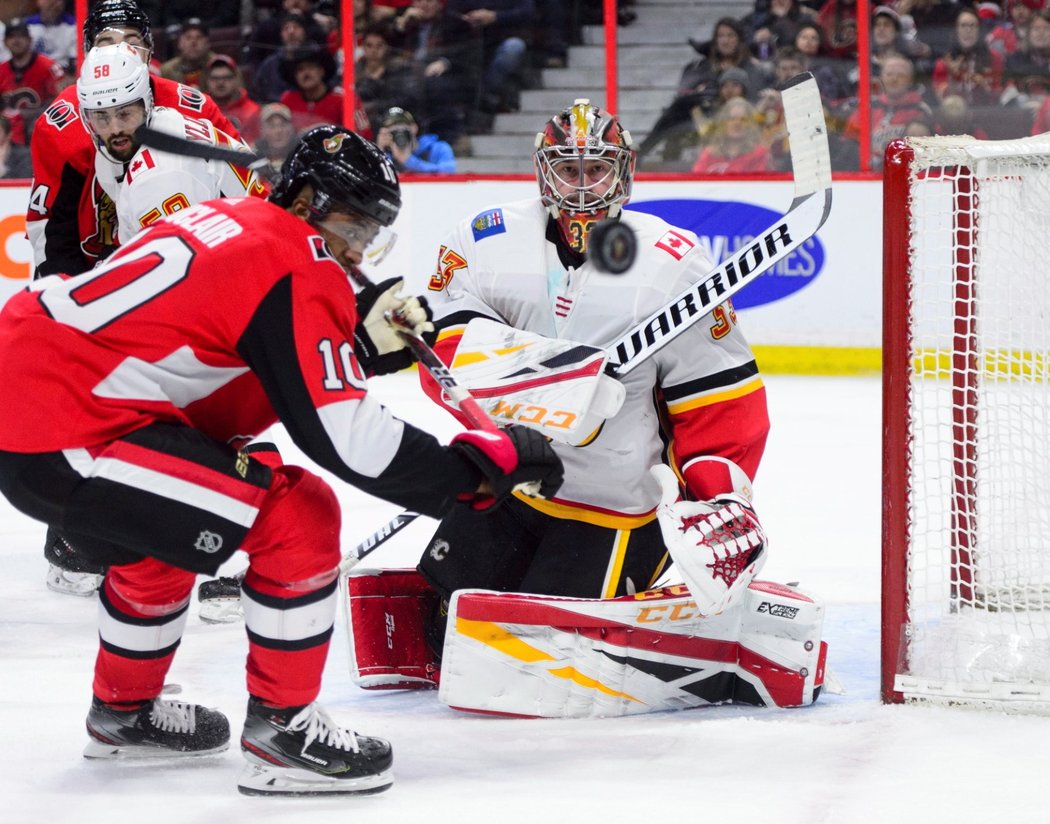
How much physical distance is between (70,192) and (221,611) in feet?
3.62

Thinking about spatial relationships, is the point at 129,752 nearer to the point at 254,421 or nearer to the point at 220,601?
the point at 254,421

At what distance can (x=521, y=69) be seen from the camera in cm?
676

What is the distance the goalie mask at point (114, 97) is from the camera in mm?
3229

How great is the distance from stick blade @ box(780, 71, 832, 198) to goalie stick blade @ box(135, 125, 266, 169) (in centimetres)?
93

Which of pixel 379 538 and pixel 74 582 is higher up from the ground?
pixel 379 538

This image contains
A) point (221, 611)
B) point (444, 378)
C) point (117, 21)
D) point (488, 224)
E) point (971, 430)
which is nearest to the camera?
point (444, 378)

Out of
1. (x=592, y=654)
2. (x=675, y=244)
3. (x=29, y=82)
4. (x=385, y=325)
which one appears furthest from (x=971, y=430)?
(x=29, y=82)

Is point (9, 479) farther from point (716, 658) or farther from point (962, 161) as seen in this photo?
point (962, 161)

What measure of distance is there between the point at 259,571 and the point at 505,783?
1.47ft

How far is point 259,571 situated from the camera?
81.7 inches

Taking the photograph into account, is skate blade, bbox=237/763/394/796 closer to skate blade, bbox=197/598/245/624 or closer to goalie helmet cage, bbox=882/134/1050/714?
goalie helmet cage, bbox=882/134/1050/714

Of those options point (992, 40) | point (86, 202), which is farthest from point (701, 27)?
point (86, 202)

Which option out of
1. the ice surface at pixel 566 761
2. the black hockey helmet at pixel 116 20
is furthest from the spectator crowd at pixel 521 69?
the ice surface at pixel 566 761

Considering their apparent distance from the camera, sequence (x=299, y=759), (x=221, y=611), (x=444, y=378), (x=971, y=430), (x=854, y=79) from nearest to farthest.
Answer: (x=299, y=759), (x=444, y=378), (x=971, y=430), (x=221, y=611), (x=854, y=79)
